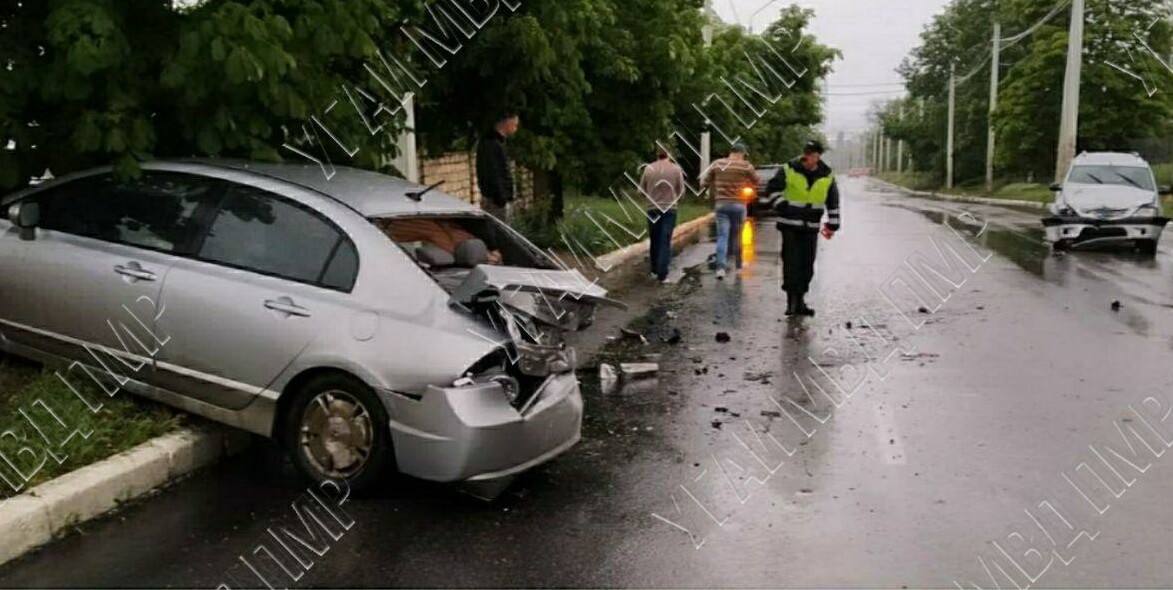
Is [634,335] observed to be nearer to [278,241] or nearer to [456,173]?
[278,241]

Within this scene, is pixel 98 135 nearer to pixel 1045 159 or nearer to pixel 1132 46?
pixel 1132 46

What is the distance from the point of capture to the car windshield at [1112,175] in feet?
56.1

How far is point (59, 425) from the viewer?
16.5ft

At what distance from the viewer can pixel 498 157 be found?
32.2 feet

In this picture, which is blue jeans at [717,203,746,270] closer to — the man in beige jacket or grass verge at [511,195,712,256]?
the man in beige jacket

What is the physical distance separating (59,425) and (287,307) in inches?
50.6

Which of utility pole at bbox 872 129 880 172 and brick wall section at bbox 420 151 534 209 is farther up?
brick wall section at bbox 420 151 534 209

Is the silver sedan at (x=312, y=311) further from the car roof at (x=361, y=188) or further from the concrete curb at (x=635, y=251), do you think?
the concrete curb at (x=635, y=251)

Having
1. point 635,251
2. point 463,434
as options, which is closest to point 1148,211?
point 635,251

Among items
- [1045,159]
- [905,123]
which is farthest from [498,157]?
[905,123]

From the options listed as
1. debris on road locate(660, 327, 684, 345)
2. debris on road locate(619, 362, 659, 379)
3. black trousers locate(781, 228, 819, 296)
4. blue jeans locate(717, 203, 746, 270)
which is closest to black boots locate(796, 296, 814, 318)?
black trousers locate(781, 228, 819, 296)

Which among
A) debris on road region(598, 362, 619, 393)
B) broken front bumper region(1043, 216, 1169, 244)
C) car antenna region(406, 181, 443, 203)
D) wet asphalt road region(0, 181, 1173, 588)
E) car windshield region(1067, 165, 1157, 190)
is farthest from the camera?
car windshield region(1067, 165, 1157, 190)

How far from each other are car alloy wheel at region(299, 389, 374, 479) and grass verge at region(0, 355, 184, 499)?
0.90 metres

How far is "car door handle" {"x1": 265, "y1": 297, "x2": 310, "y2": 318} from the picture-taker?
4.88 meters
